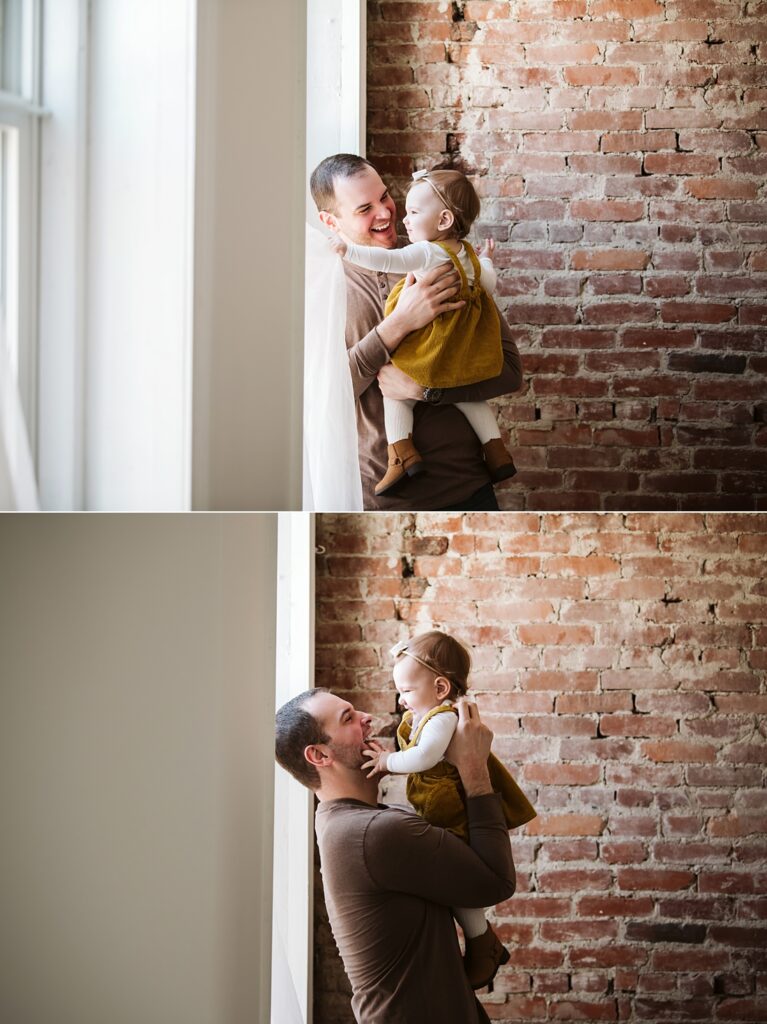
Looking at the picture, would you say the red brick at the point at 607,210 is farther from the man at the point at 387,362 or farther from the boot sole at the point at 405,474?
the boot sole at the point at 405,474

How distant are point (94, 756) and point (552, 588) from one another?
0.83m

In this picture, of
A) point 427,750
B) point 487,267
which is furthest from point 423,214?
point 427,750

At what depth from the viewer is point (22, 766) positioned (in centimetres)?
136

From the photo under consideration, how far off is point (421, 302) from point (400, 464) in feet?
0.96

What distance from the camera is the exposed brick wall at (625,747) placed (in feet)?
5.04

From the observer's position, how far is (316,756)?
4.91 ft

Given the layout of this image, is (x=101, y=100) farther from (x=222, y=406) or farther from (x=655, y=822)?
(x=655, y=822)

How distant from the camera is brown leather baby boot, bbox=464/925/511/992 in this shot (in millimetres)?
1496

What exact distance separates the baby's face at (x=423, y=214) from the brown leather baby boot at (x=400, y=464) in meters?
0.36

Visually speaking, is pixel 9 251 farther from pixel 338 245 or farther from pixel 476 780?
pixel 476 780

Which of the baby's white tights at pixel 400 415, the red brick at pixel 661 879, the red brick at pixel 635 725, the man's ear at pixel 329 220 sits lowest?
the red brick at pixel 661 879

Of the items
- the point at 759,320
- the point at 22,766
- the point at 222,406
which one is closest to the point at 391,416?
the point at 222,406

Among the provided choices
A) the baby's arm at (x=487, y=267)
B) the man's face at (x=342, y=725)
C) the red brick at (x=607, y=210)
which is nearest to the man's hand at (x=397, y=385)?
the baby's arm at (x=487, y=267)

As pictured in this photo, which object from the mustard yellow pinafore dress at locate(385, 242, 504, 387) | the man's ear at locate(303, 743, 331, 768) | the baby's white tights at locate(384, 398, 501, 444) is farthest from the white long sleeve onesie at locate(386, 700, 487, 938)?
the mustard yellow pinafore dress at locate(385, 242, 504, 387)
